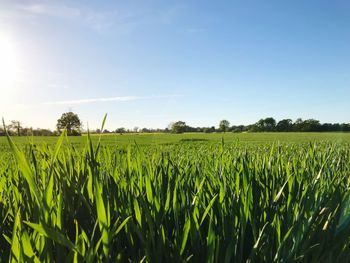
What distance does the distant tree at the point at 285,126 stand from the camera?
3474 inches

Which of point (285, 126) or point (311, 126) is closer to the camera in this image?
point (311, 126)

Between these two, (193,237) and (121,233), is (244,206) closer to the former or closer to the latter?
(193,237)

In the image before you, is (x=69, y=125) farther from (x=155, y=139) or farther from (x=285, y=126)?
(x=285, y=126)

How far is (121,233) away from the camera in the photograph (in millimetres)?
927

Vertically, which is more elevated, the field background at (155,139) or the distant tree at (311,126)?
the distant tree at (311,126)

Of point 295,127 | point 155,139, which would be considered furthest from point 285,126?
point 155,139

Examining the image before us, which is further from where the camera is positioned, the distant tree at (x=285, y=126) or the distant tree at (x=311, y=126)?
the distant tree at (x=285, y=126)

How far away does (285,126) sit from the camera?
9081 centimetres

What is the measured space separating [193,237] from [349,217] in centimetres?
64

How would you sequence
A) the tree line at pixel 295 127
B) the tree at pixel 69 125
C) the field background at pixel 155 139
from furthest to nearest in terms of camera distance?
the tree line at pixel 295 127 → the field background at pixel 155 139 → the tree at pixel 69 125

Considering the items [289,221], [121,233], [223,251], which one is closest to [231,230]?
[223,251]

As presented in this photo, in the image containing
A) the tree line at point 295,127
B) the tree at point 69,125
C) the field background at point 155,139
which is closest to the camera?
the tree at point 69,125

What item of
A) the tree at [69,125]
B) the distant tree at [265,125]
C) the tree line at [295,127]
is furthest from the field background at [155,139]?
the distant tree at [265,125]

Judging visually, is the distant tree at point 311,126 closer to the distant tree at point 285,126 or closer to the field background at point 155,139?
the distant tree at point 285,126
